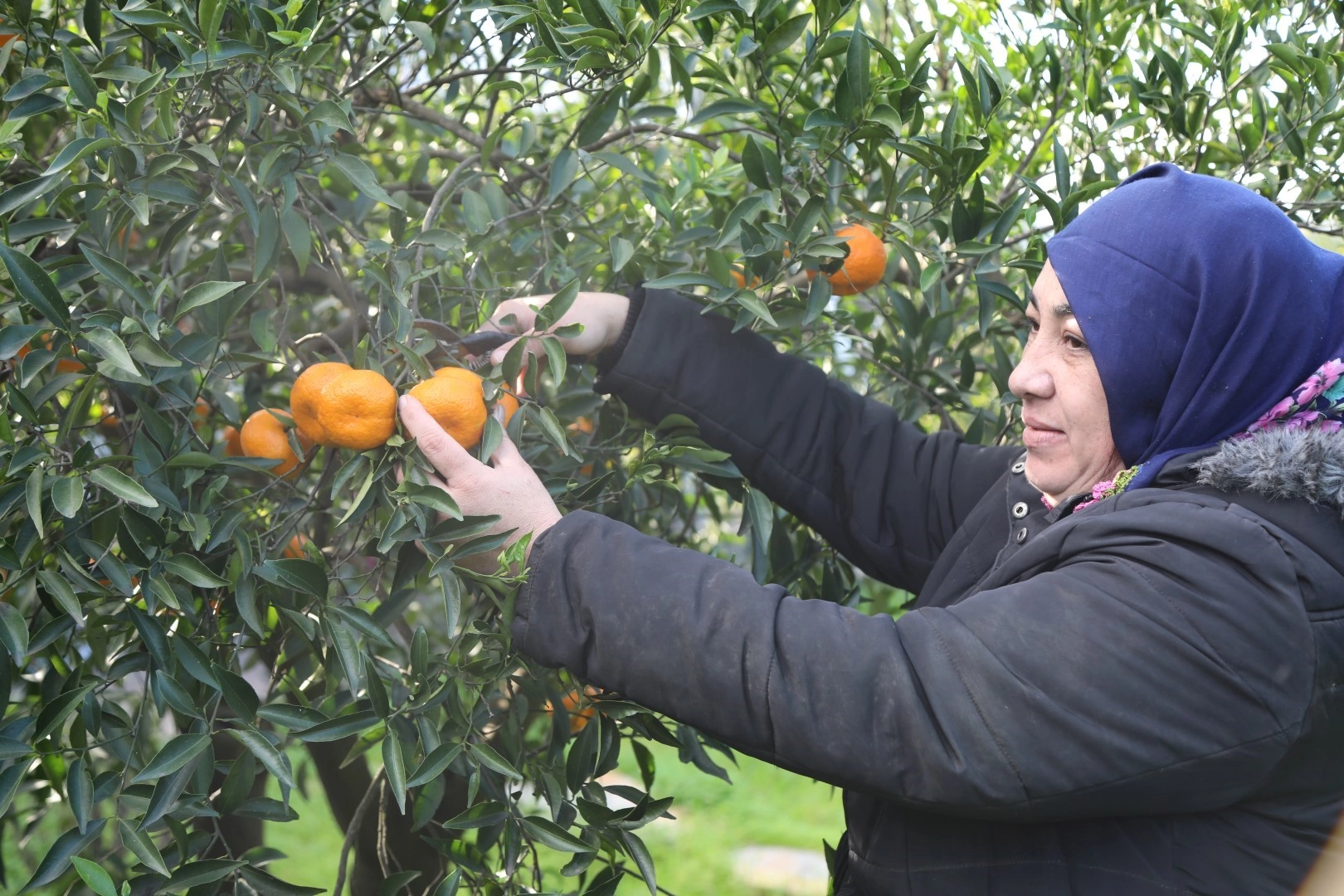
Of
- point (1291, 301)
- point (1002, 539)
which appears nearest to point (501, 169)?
point (1002, 539)

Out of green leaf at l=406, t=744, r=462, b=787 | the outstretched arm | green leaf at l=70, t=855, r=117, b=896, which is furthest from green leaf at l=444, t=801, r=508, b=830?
the outstretched arm

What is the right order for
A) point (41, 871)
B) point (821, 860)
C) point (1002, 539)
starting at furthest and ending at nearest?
point (821, 860), point (1002, 539), point (41, 871)

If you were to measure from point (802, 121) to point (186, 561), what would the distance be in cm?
106

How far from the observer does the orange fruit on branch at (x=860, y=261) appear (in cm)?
167

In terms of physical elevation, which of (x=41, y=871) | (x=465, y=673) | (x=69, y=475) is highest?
(x=69, y=475)

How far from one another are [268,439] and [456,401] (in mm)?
343

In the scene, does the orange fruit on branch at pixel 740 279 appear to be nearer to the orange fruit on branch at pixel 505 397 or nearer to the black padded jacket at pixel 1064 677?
the orange fruit on branch at pixel 505 397

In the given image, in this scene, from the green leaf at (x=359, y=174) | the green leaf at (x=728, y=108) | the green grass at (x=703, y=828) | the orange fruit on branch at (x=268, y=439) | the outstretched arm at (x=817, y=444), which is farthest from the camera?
the green grass at (x=703, y=828)

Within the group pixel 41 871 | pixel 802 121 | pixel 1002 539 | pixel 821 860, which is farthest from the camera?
pixel 821 860

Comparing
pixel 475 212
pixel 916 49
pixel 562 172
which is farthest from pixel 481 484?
pixel 916 49

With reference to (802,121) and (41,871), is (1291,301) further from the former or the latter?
(41,871)

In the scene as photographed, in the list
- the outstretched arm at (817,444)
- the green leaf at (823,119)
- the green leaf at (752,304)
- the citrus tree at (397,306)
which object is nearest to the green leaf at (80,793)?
the citrus tree at (397,306)

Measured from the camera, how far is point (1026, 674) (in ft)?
3.46

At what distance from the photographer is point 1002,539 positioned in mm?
1457
